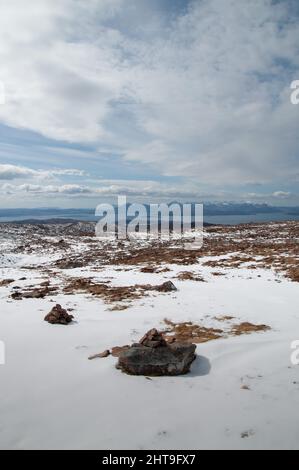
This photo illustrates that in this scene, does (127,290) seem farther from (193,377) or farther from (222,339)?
(193,377)

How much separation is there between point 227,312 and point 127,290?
5.58m

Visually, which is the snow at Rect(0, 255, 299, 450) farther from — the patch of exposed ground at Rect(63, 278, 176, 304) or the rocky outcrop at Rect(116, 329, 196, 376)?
the patch of exposed ground at Rect(63, 278, 176, 304)

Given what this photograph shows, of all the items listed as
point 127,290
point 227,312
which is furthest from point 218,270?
point 227,312

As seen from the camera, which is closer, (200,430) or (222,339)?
(200,430)

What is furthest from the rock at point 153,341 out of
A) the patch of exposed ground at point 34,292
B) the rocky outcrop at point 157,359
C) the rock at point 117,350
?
the patch of exposed ground at point 34,292

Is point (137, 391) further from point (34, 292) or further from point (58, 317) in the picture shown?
point (34, 292)

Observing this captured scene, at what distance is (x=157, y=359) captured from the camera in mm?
6770

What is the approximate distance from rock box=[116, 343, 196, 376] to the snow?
0.22 m

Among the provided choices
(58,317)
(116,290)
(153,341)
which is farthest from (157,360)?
(116,290)

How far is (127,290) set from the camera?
1522 cm

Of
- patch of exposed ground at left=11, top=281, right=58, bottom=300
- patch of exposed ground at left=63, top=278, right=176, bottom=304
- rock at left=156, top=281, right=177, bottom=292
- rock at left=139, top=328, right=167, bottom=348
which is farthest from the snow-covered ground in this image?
rock at left=156, top=281, right=177, bottom=292

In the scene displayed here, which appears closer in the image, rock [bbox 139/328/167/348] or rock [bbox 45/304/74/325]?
rock [bbox 139/328/167/348]

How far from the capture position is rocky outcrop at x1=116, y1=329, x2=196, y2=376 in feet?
21.8

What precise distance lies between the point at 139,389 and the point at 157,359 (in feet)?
2.75
